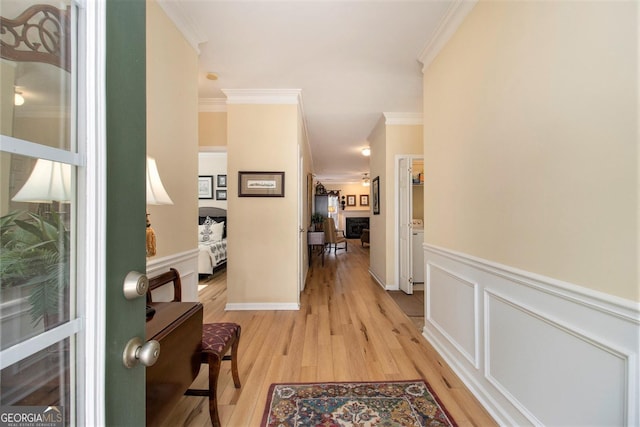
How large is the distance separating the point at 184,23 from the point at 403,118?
9.54ft

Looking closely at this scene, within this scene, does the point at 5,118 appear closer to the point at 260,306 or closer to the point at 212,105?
the point at 260,306

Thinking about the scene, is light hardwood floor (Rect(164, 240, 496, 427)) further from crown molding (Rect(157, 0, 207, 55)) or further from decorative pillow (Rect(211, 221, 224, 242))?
crown molding (Rect(157, 0, 207, 55))

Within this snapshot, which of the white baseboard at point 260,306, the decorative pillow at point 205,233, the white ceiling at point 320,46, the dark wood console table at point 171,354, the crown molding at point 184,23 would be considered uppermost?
the white ceiling at point 320,46

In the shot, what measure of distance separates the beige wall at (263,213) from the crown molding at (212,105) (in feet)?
1.21

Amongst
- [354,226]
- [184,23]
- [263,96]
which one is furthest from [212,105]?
[354,226]

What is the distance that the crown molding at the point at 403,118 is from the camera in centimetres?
372

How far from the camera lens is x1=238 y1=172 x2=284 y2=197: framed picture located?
3.03 m

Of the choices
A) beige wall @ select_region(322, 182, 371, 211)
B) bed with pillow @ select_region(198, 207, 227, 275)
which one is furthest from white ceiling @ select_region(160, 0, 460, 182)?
beige wall @ select_region(322, 182, 371, 211)

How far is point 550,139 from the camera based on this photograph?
112cm

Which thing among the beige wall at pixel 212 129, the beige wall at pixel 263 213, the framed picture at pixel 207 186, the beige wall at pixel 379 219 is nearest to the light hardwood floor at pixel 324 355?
the beige wall at pixel 263 213

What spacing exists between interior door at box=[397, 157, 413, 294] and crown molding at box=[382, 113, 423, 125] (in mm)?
530

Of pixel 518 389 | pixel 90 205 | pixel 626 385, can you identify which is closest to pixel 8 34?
pixel 90 205

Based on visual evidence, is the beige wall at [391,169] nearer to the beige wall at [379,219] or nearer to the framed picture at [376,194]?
the beige wall at [379,219]

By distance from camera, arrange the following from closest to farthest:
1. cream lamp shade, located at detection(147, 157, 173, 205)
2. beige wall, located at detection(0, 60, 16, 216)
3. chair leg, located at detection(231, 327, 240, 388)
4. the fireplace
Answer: beige wall, located at detection(0, 60, 16, 216) < cream lamp shade, located at detection(147, 157, 173, 205) < chair leg, located at detection(231, 327, 240, 388) < the fireplace
